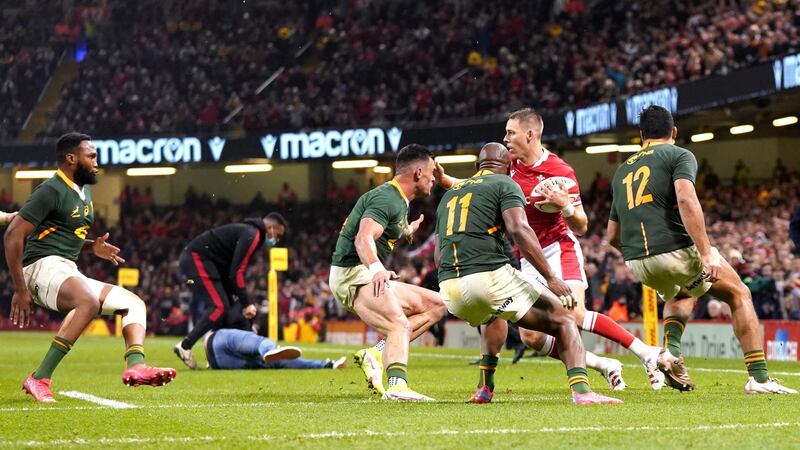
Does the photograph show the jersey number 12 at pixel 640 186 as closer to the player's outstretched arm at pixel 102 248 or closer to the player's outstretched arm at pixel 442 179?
the player's outstretched arm at pixel 442 179

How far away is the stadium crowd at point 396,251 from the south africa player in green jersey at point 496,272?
7.05 ft

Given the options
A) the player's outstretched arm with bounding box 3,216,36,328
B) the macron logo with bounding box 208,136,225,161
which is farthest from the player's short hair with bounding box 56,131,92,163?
the macron logo with bounding box 208,136,225,161

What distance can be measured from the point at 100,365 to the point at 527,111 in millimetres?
9026

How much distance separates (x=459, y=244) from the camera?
835cm

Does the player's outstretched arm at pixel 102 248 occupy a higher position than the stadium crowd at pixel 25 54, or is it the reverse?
the stadium crowd at pixel 25 54

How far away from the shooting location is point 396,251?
35312mm

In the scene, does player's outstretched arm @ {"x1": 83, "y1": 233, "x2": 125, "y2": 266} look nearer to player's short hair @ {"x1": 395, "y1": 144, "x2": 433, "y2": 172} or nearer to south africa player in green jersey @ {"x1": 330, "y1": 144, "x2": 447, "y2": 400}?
south africa player in green jersey @ {"x1": 330, "y1": 144, "x2": 447, "y2": 400}

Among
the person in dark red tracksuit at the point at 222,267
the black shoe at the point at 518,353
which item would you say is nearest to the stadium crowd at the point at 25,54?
the person in dark red tracksuit at the point at 222,267

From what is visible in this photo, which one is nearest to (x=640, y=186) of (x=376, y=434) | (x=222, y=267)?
(x=376, y=434)

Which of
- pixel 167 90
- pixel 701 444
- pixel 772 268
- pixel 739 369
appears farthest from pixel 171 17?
pixel 701 444

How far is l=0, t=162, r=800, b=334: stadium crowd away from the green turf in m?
1.73

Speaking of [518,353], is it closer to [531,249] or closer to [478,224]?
[478,224]

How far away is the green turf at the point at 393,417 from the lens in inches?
247

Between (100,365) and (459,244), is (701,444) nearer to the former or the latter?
(459,244)
